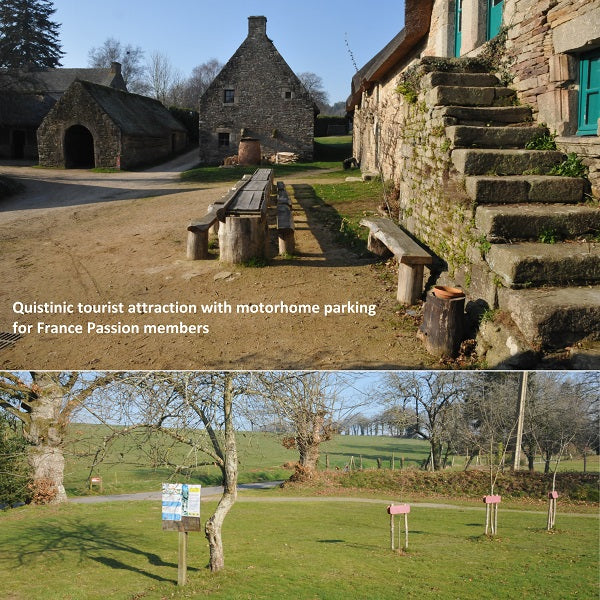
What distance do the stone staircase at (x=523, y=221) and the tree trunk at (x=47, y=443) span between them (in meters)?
3.75

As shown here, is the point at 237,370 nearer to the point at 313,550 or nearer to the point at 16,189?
the point at 313,550

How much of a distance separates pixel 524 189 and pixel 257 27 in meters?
26.1

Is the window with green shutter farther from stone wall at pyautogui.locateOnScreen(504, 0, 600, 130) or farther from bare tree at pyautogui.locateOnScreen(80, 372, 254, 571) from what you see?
bare tree at pyautogui.locateOnScreen(80, 372, 254, 571)

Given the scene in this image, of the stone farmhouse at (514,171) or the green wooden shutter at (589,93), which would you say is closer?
the stone farmhouse at (514,171)

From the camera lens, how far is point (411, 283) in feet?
21.5

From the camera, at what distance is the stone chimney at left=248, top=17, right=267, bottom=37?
95.7 feet

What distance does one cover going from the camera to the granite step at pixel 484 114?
761 centimetres

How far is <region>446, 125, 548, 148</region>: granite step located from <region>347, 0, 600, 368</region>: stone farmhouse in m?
0.01

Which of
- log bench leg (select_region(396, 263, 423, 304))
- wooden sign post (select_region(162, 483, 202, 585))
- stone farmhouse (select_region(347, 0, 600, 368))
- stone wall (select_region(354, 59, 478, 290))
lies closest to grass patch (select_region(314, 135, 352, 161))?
stone farmhouse (select_region(347, 0, 600, 368))

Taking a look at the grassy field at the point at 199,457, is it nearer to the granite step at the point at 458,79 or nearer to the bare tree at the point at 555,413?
the bare tree at the point at 555,413

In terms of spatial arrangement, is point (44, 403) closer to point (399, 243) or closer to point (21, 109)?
point (399, 243)

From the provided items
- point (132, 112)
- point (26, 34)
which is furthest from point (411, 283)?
point (26, 34)

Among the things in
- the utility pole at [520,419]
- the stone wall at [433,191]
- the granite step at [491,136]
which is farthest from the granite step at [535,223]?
the utility pole at [520,419]

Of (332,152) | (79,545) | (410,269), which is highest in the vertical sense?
(332,152)
